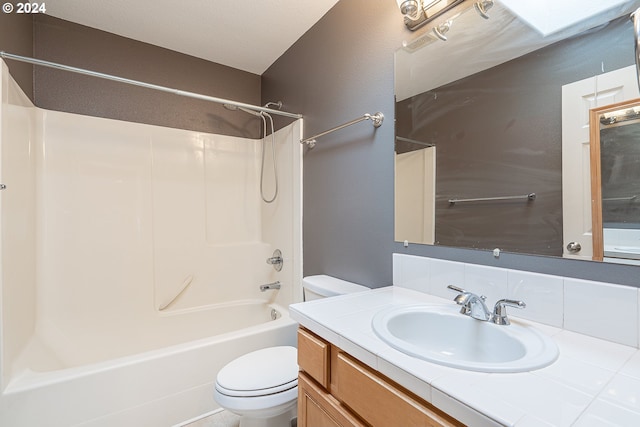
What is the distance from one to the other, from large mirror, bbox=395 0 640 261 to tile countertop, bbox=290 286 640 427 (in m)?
0.29

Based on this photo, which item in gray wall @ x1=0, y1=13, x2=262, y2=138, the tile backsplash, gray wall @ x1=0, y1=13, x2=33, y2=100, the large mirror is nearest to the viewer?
the tile backsplash

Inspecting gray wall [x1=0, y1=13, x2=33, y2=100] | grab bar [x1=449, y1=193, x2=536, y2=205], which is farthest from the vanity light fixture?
gray wall [x1=0, y1=13, x2=33, y2=100]

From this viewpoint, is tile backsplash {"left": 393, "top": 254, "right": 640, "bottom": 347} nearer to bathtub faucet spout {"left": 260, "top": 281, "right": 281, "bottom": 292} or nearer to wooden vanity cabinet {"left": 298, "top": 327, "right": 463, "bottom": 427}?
wooden vanity cabinet {"left": 298, "top": 327, "right": 463, "bottom": 427}

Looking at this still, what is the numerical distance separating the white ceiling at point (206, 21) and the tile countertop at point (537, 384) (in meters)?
1.89

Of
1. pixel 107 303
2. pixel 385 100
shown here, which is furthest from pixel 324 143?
pixel 107 303

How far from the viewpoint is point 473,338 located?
0.90 meters

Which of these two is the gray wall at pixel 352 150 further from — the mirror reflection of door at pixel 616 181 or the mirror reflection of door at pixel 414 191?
the mirror reflection of door at pixel 616 181

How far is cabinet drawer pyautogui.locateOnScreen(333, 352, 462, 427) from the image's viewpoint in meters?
0.59

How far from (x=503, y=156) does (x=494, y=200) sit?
0.52 feet

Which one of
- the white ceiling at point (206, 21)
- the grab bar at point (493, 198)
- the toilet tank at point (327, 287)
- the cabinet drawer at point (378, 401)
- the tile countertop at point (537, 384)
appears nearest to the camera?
the tile countertop at point (537, 384)

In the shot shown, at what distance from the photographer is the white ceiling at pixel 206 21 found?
1.72 m

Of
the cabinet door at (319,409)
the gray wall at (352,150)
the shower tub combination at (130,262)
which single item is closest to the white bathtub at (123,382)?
the shower tub combination at (130,262)

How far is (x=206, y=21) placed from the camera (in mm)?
1875

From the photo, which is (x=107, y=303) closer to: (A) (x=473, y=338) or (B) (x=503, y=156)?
(A) (x=473, y=338)
